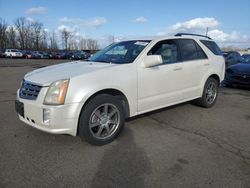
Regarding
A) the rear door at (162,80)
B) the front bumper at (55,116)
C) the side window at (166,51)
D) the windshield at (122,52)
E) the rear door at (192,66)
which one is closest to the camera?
the front bumper at (55,116)

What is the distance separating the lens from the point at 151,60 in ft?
14.3

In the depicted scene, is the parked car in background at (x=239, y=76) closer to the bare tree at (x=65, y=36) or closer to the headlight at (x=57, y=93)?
the headlight at (x=57, y=93)

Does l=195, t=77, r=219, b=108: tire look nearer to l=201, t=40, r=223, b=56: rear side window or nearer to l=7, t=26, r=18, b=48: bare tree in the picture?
l=201, t=40, r=223, b=56: rear side window

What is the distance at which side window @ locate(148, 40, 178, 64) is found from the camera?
4838 millimetres

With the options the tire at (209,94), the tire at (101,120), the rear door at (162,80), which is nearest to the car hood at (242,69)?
the tire at (209,94)

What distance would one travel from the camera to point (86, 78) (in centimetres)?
371

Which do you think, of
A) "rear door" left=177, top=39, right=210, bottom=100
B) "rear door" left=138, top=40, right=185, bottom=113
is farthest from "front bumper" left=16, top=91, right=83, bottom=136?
"rear door" left=177, top=39, right=210, bottom=100

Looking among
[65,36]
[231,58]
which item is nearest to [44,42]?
[65,36]

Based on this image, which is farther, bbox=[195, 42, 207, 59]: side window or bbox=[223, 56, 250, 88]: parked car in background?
bbox=[223, 56, 250, 88]: parked car in background

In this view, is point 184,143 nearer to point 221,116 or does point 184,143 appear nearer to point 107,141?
point 107,141

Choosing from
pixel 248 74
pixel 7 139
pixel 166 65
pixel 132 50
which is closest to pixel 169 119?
pixel 166 65

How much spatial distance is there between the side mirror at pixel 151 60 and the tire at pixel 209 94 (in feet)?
7.01

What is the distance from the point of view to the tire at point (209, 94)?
19.8 ft

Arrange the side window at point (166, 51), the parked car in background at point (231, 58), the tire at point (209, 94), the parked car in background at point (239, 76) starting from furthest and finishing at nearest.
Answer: the parked car in background at point (231, 58)
the parked car in background at point (239, 76)
the tire at point (209, 94)
the side window at point (166, 51)
